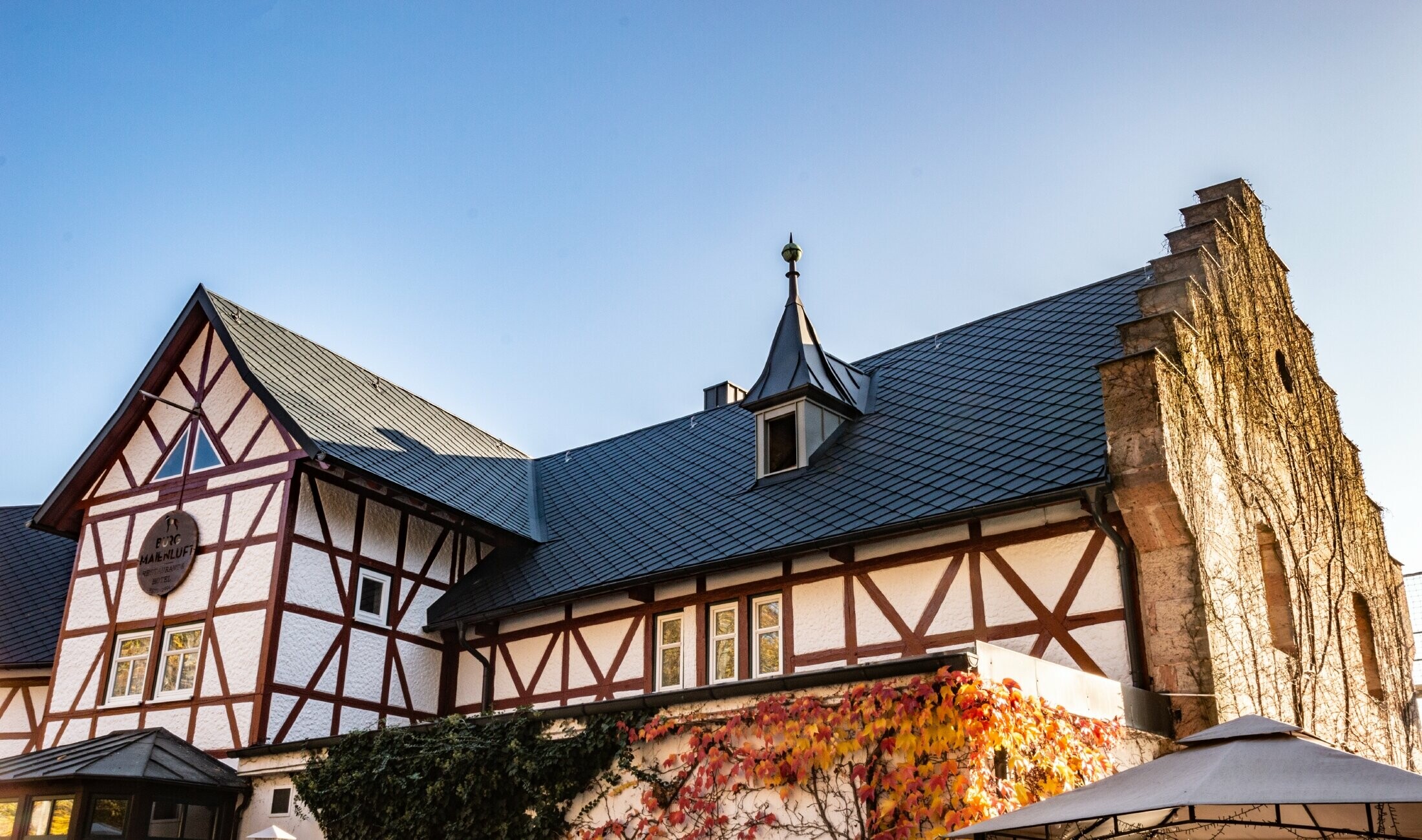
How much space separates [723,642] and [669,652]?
84cm

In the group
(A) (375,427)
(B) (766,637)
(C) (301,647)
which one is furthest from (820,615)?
(A) (375,427)

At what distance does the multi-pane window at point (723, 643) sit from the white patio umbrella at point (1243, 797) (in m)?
6.51

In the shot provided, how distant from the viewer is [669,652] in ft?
51.0

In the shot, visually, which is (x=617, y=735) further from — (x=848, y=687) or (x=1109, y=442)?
(x=1109, y=442)

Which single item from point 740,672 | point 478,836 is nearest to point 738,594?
point 740,672

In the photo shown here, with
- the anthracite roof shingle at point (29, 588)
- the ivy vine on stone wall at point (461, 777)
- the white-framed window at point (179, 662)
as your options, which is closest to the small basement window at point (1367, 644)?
the ivy vine on stone wall at point (461, 777)

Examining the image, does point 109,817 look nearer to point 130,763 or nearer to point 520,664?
point 130,763

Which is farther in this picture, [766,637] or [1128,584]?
[766,637]

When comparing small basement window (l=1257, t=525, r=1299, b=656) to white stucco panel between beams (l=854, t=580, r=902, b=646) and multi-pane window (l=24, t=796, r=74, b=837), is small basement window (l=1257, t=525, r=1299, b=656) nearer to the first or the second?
white stucco panel between beams (l=854, t=580, r=902, b=646)

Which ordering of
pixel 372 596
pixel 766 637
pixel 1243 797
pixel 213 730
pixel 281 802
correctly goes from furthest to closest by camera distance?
pixel 372 596
pixel 213 730
pixel 766 637
pixel 281 802
pixel 1243 797

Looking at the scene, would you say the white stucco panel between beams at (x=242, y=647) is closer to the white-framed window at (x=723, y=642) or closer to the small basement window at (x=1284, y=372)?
the white-framed window at (x=723, y=642)

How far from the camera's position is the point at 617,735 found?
11250mm

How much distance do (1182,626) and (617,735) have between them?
5.36 m

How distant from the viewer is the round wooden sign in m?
17.5
